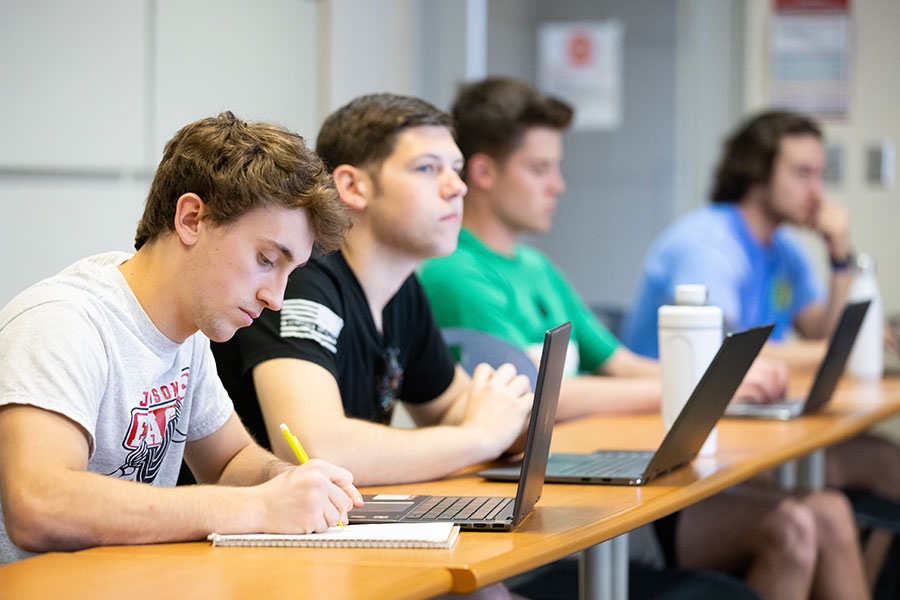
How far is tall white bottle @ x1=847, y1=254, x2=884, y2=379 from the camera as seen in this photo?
3000mm

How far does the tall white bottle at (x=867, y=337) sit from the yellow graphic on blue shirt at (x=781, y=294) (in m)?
0.45

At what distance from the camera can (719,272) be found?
319 cm

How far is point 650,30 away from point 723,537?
111 inches

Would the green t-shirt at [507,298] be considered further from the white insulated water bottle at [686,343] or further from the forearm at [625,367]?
the white insulated water bottle at [686,343]

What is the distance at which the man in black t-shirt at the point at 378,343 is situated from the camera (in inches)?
60.4

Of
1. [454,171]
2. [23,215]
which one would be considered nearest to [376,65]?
[23,215]

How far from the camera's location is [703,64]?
4535 mm

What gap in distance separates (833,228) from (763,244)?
238 mm

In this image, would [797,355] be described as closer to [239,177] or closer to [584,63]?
[584,63]

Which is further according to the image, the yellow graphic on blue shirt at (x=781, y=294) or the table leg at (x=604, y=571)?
the yellow graphic on blue shirt at (x=781, y=294)

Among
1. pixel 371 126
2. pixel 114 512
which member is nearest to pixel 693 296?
pixel 371 126

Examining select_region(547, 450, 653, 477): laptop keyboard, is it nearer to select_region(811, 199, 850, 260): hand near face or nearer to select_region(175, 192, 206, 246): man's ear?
select_region(175, 192, 206, 246): man's ear

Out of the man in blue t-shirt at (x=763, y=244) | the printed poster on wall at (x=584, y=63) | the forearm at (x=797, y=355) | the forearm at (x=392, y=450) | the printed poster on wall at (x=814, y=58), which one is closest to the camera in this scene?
the forearm at (x=392, y=450)

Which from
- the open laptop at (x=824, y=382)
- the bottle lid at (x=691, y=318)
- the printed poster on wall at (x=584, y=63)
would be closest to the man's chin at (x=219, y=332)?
the bottle lid at (x=691, y=318)
